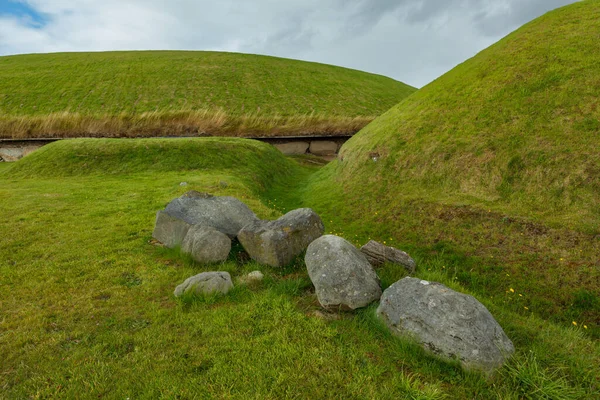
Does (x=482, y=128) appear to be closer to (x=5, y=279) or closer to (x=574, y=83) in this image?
(x=574, y=83)

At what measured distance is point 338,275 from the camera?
23.4 feet

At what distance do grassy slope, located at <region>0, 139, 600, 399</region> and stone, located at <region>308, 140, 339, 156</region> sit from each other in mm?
35330

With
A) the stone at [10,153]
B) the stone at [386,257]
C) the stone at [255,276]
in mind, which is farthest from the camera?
the stone at [10,153]

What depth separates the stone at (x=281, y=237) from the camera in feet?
30.0

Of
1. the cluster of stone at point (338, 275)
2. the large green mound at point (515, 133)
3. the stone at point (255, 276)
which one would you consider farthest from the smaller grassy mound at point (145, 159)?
the stone at point (255, 276)

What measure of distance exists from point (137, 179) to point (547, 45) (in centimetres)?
3014

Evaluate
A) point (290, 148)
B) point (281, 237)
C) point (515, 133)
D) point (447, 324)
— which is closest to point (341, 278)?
point (447, 324)

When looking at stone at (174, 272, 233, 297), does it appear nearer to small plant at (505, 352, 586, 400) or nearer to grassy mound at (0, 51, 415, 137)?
small plant at (505, 352, 586, 400)

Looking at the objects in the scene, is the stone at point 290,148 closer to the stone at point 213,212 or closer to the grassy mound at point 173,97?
the grassy mound at point 173,97

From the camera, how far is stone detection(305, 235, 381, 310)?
6.92 metres

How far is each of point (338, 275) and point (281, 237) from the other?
8.59ft

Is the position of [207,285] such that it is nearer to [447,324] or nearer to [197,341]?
[197,341]

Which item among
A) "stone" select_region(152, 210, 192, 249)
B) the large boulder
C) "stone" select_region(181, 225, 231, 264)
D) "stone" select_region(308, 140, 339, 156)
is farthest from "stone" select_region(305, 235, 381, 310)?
"stone" select_region(308, 140, 339, 156)

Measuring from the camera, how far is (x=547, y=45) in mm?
20375
